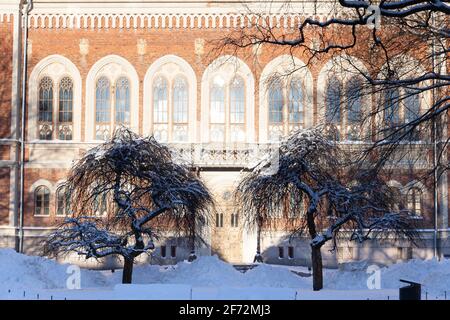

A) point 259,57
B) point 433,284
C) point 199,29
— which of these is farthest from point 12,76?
point 433,284

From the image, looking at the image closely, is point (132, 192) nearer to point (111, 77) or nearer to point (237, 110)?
point (237, 110)

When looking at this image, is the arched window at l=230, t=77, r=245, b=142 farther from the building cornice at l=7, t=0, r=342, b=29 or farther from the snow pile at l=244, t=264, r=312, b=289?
the snow pile at l=244, t=264, r=312, b=289

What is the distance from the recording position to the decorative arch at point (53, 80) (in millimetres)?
34812

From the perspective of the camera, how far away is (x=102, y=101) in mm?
35250

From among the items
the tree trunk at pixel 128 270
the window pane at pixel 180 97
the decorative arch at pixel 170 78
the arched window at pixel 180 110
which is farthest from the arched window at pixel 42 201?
the tree trunk at pixel 128 270

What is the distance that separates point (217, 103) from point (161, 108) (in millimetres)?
2722

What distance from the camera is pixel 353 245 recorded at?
109 ft

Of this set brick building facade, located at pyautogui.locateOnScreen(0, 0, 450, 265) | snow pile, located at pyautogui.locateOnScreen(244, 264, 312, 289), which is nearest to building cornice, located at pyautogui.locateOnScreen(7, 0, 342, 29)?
brick building facade, located at pyautogui.locateOnScreen(0, 0, 450, 265)

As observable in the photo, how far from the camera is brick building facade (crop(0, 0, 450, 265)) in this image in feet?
113

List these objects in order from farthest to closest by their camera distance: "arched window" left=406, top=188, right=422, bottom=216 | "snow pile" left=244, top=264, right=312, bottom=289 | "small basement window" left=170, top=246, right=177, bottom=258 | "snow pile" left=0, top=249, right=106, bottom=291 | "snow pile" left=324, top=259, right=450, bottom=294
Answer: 1. "small basement window" left=170, top=246, right=177, bottom=258
2. "arched window" left=406, top=188, right=422, bottom=216
3. "snow pile" left=244, top=264, right=312, bottom=289
4. "snow pile" left=324, top=259, right=450, bottom=294
5. "snow pile" left=0, top=249, right=106, bottom=291

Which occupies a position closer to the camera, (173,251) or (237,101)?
(173,251)

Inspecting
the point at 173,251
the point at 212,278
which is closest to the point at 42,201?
the point at 173,251

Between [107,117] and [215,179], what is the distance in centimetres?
616

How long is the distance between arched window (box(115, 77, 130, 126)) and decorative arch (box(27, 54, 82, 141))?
1813mm
